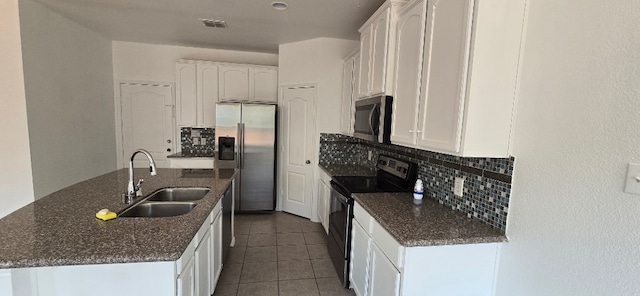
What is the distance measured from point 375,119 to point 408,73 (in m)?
0.54

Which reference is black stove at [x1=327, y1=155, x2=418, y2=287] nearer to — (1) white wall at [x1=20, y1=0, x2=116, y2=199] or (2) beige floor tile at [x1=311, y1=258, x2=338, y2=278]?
(2) beige floor tile at [x1=311, y1=258, x2=338, y2=278]

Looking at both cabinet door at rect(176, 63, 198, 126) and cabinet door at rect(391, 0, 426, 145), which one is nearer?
cabinet door at rect(391, 0, 426, 145)

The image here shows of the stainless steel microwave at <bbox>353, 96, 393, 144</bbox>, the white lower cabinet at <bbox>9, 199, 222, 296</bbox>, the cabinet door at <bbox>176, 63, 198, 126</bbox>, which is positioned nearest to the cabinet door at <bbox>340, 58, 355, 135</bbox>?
the stainless steel microwave at <bbox>353, 96, 393, 144</bbox>

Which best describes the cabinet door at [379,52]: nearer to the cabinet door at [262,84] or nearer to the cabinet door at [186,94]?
the cabinet door at [262,84]

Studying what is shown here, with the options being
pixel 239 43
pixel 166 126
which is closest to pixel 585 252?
pixel 239 43

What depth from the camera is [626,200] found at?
102 cm

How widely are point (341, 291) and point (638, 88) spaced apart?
2.20 m

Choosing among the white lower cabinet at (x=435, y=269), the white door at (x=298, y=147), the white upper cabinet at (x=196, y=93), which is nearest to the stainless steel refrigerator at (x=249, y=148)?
the white door at (x=298, y=147)

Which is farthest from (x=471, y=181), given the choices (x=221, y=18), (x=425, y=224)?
(x=221, y=18)

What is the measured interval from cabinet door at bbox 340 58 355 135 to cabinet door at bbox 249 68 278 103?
1350 mm

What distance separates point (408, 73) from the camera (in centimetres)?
195

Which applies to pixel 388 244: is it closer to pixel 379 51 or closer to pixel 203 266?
pixel 203 266

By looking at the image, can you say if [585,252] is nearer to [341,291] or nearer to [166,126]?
[341,291]

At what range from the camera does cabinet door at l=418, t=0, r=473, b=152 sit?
145 centimetres
